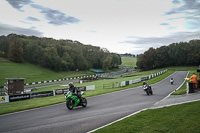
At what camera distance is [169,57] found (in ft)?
380

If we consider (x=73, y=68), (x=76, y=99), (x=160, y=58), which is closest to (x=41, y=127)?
(x=76, y=99)

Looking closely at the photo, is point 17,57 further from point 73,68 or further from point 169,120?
point 169,120

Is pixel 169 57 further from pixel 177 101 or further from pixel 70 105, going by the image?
pixel 70 105

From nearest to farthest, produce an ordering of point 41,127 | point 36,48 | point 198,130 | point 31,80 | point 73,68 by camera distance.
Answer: point 198,130 → point 41,127 → point 31,80 → point 36,48 → point 73,68

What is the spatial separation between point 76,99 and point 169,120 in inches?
326

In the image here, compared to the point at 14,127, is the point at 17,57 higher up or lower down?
higher up

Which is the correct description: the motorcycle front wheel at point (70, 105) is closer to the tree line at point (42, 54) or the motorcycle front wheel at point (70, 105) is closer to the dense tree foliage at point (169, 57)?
the tree line at point (42, 54)

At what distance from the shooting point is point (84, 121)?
10320mm

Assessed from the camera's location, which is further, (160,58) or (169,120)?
(160,58)

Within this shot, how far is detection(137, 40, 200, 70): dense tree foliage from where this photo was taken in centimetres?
10843

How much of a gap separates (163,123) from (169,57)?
115668mm

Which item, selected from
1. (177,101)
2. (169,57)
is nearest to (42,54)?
(169,57)

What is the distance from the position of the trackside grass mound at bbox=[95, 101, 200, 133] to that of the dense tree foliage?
337 feet

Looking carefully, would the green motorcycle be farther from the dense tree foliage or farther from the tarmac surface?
the dense tree foliage
